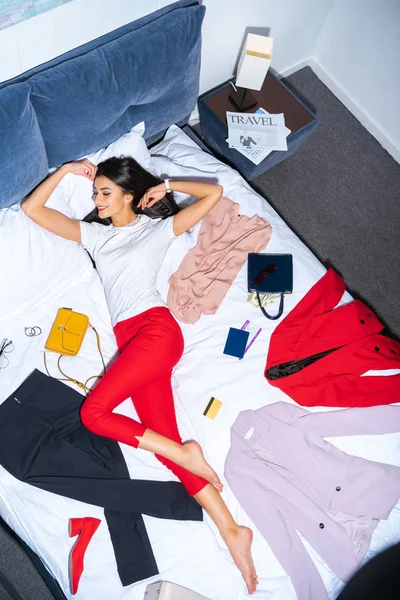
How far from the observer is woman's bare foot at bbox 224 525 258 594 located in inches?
84.0

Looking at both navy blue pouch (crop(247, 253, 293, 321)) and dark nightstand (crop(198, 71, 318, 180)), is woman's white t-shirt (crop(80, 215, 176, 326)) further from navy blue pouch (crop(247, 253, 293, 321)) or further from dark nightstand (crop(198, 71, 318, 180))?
dark nightstand (crop(198, 71, 318, 180))

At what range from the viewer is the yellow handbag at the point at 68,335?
247 centimetres

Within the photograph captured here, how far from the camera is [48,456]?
90.2 inches

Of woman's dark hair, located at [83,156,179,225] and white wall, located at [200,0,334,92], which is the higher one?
white wall, located at [200,0,334,92]

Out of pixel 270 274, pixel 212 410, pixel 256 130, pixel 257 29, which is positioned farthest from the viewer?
→ pixel 257 29

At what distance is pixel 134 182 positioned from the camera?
8.27 ft

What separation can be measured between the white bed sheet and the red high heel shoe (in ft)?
0.10

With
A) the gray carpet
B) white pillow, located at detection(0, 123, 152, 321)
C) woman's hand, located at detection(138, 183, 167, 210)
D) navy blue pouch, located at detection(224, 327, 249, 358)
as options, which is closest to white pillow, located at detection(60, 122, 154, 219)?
white pillow, located at detection(0, 123, 152, 321)

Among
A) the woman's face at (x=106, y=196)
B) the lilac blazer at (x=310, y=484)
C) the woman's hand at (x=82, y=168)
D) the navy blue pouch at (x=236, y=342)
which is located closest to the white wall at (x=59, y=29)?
the woman's hand at (x=82, y=168)

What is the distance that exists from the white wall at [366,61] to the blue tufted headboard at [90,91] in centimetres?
145

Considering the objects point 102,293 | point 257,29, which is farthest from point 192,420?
point 257,29

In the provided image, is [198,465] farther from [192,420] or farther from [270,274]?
[270,274]

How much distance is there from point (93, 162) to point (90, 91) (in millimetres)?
409

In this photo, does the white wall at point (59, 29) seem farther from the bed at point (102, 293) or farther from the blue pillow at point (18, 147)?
the blue pillow at point (18, 147)
